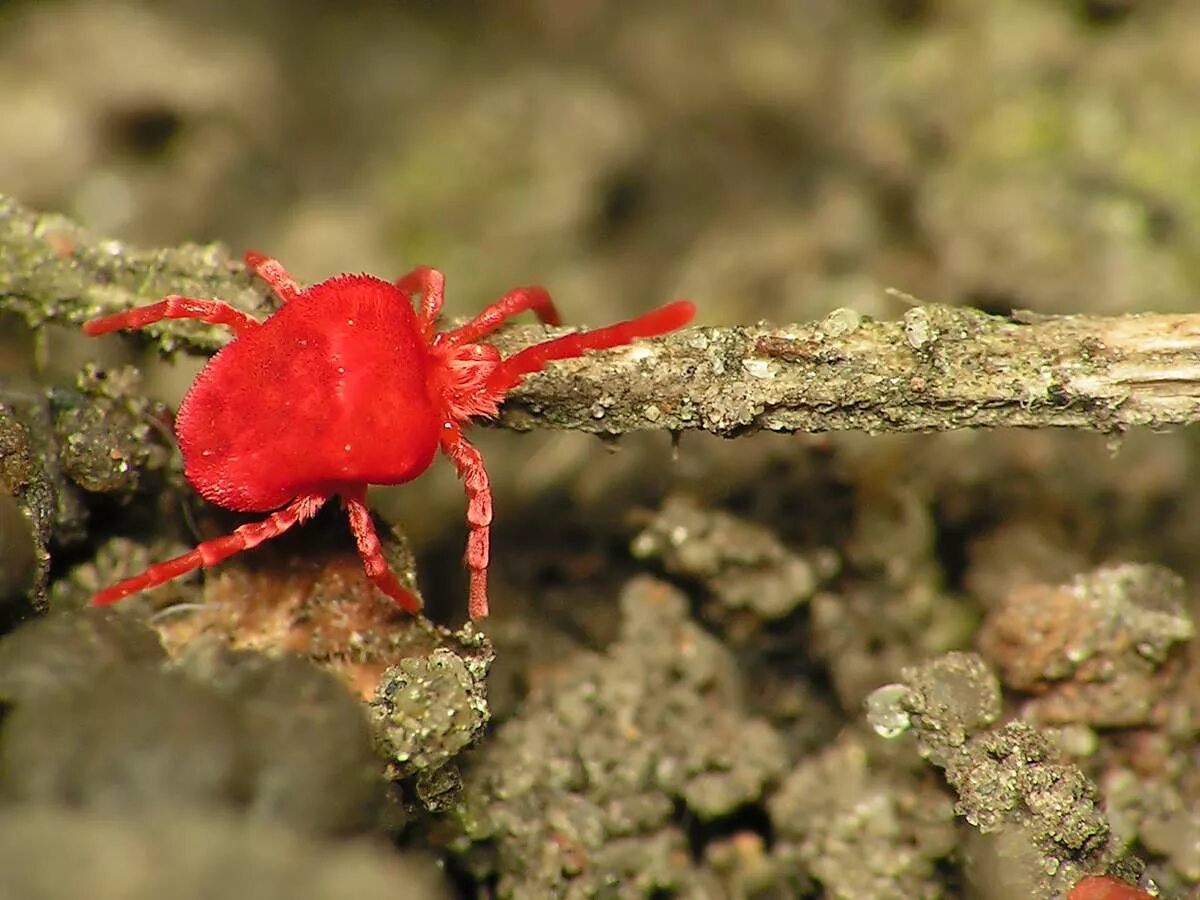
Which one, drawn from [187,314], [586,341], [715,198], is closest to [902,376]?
[586,341]

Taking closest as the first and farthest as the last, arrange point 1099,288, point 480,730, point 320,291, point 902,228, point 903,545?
1. point 480,730
2. point 320,291
3. point 903,545
4. point 1099,288
5. point 902,228

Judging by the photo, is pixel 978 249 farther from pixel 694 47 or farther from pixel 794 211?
pixel 694 47

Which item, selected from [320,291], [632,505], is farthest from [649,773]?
[320,291]

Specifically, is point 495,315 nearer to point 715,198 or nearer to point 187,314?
point 187,314

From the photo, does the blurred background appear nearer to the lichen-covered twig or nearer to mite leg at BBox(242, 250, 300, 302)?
the lichen-covered twig

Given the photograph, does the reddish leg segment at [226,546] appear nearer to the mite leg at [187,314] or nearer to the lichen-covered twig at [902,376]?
the mite leg at [187,314]

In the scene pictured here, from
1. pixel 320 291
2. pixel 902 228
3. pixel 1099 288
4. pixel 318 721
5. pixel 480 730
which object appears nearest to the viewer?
pixel 318 721

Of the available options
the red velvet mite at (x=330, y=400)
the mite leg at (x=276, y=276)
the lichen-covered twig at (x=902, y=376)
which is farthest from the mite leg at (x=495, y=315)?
the mite leg at (x=276, y=276)
